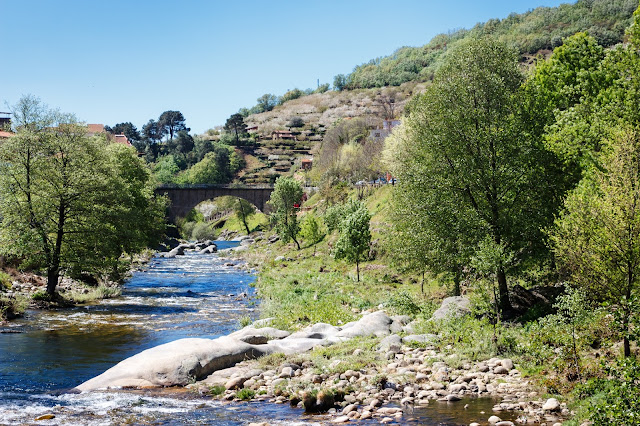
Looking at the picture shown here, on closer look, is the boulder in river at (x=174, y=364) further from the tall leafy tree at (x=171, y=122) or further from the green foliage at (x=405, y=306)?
the tall leafy tree at (x=171, y=122)

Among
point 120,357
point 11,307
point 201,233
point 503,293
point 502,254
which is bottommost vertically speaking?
point 120,357

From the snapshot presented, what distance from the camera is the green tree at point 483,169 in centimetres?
2502

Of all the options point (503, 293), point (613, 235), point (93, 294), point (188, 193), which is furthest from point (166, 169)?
point (613, 235)

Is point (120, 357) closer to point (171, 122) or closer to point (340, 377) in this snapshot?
point (340, 377)

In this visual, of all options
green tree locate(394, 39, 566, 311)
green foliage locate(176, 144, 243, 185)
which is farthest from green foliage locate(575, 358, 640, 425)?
green foliage locate(176, 144, 243, 185)

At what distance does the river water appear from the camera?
1430 cm

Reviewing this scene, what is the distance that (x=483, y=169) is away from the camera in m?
25.3

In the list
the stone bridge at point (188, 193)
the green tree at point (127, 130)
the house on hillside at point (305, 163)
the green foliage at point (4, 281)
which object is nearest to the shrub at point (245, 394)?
the green foliage at point (4, 281)

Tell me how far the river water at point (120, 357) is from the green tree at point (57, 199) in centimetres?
424

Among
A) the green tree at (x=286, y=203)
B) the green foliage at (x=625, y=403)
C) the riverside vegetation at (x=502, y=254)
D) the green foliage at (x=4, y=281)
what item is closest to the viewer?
the green foliage at (x=625, y=403)

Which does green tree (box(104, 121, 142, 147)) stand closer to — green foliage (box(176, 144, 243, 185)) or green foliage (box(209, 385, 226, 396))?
green foliage (box(176, 144, 243, 185))

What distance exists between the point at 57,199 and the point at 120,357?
718 inches

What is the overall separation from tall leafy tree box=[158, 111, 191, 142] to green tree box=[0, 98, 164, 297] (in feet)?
517

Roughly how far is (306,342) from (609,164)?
41.6ft
